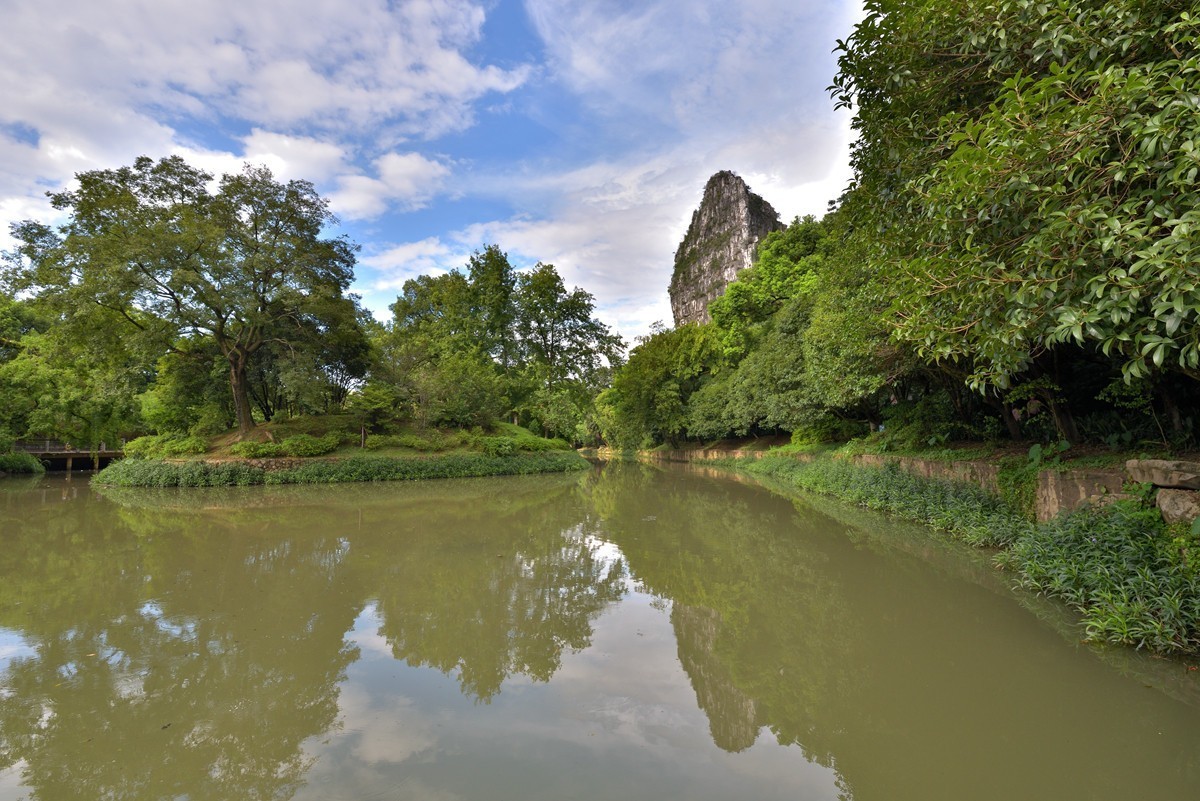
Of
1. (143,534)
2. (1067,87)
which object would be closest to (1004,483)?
(1067,87)

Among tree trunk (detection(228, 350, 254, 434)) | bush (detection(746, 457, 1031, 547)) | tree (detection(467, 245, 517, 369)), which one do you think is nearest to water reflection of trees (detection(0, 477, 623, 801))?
bush (detection(746, 457, 1031, 547))

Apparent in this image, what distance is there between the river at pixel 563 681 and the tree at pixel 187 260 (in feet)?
34.5

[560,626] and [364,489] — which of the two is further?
[364,489]

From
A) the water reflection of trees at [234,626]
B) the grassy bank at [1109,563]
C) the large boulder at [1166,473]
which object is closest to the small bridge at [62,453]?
the water reflection of trees at [234,626]

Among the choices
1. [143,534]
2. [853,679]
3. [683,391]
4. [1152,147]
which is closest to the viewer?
[1152,147]

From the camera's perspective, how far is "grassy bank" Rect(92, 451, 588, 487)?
15453mm

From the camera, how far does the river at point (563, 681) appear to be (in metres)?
2.55

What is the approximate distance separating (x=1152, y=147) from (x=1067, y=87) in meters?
0.94

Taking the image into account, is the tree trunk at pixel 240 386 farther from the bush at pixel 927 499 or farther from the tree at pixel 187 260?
the bush at pixel 927 499

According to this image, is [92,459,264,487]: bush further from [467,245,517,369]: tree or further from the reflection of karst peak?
the reflection of karst peak

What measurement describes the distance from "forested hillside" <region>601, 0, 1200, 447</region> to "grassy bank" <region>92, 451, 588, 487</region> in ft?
48.6

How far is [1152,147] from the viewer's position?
8.89ft

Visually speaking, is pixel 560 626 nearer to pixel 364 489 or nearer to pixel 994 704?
pixel 994 704

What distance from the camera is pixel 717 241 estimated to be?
4638cm
